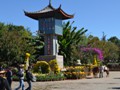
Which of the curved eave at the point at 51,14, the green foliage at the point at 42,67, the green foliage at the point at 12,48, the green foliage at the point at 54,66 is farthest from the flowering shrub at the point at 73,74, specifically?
the green foliage at the point at 12,48

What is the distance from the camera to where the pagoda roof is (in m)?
39.9

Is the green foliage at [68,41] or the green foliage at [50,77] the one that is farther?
the green foliage at [68,41]

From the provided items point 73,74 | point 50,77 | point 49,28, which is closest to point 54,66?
point 73,74

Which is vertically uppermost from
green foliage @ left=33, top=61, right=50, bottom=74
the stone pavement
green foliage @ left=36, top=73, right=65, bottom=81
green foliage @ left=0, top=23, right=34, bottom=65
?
green foliage @ left=0, top=23, right=34, bottom=65

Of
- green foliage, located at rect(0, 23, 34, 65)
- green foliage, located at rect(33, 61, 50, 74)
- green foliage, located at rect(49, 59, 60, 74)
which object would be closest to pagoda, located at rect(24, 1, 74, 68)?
green foliage, located at rect(49, 59, 60, 74)

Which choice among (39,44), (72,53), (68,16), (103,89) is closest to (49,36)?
(68,16)

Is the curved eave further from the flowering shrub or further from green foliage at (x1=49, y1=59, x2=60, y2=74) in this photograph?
the flowering shrub

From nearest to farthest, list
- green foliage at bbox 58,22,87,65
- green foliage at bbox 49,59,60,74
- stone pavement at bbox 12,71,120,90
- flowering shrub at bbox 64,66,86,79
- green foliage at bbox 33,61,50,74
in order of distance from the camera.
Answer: stone pavement at bbox 12,71,120,90 < flowering shrub at bbox 64,66,86,79 < green foliage at bbox 33,61,50,74 < green foliage at bbox 49,59,60,74 < green foliage at bbox 58,22,87,65

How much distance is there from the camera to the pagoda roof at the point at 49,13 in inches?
1571

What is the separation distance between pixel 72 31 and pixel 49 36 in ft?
34.3

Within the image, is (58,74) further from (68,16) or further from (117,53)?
(117,53)

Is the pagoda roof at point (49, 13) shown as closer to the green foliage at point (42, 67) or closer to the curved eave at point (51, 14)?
the curved eave at point (51, 14)

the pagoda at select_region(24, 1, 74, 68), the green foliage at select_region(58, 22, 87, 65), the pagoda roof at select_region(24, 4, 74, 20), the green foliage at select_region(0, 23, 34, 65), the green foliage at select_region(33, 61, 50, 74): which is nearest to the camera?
the green foliage at select_region(33, 61, 50, 74)

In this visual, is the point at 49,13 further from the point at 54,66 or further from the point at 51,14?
the point at 54,66
